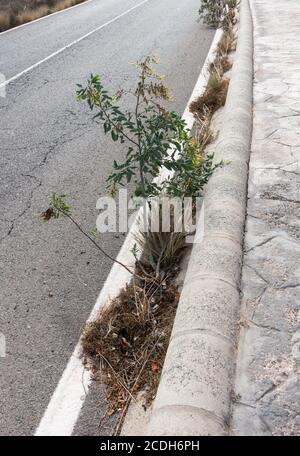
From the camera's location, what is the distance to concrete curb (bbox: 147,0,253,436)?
7.22ft

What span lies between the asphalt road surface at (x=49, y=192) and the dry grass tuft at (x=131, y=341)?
0.15 meters

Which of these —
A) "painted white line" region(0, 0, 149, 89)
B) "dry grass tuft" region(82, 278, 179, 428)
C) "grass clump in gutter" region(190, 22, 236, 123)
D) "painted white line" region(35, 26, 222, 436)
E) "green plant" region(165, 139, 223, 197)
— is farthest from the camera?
"painted white line" region(0, 0, 149, 89)

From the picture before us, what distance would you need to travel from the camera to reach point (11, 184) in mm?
5312

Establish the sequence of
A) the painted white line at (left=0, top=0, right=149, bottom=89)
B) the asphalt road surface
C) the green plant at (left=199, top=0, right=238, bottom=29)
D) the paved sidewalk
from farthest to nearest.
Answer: the green plant at (left=199, top=0, right=238, bottom=29), the painted white line at (left=0, top=0, right=149, bottom=89), the asphalt road surface, the paved sidewalk

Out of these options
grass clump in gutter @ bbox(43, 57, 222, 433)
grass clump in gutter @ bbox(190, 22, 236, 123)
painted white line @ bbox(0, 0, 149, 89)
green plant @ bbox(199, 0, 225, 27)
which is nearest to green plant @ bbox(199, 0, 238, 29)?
green plant @ bbox(199, 0, 225, 27)

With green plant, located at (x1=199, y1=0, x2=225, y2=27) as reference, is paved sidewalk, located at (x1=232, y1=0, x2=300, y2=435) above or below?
below

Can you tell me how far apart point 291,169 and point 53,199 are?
2.46 m

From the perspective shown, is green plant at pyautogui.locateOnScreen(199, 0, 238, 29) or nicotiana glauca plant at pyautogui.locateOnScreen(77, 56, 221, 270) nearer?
nicotiana glauca plant at pyautogui.locateOnScreen(77, 56, 221, 270)

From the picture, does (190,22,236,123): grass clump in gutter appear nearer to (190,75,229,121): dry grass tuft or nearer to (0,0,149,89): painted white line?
(190,75,229,121): dry grass tuft

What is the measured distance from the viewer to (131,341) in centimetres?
305

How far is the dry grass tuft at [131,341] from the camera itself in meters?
2.76

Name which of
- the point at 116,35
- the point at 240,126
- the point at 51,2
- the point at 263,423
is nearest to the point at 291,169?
the point at 240,126

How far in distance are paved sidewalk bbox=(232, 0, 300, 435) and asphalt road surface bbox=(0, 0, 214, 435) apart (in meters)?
0.90

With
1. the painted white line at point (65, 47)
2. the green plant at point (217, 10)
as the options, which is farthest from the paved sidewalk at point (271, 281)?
the green plant at point (217, 10)
